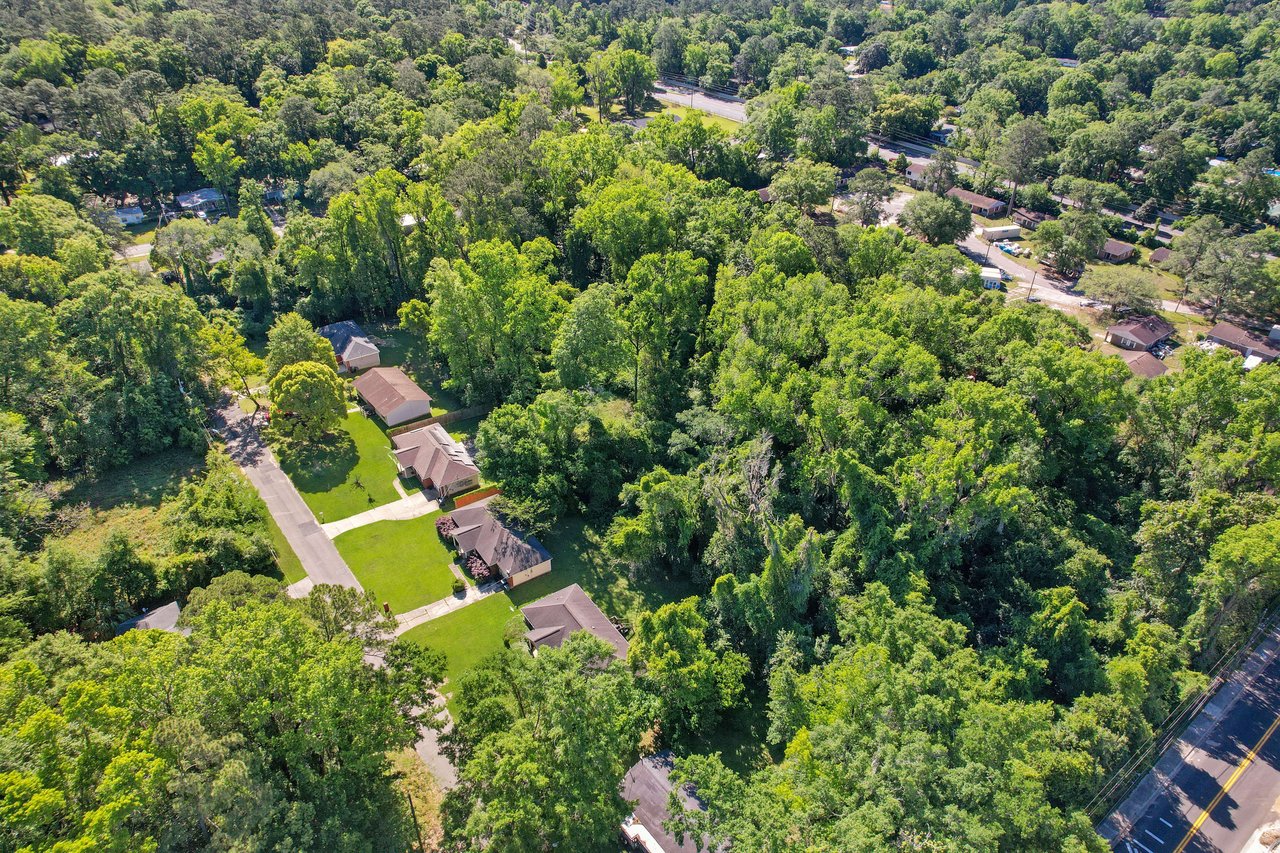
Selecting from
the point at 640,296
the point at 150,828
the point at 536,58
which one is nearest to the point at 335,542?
the point at 150,828

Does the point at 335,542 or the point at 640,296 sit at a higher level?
the point at 640,296

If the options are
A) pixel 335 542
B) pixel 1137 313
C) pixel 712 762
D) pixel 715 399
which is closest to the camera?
pixel 712 762

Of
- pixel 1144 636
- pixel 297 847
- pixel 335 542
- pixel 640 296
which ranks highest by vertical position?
pixel 640 296

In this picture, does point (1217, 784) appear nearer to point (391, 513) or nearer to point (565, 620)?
point (565, 620)

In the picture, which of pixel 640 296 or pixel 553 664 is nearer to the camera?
pixel 553 664

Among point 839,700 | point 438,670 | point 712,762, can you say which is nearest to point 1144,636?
point 839,700

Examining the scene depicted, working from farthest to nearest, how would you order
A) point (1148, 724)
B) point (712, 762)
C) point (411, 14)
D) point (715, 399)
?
point (411, 14) → point (715, 399) → point (1148, 724) → point (712, 762)

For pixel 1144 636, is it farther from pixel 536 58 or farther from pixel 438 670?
pixel 536 58
